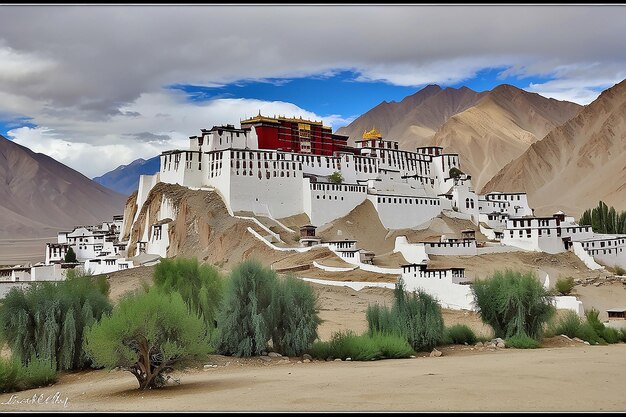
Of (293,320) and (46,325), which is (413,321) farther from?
(46,325)

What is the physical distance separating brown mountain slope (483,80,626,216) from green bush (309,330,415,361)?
10681 cm

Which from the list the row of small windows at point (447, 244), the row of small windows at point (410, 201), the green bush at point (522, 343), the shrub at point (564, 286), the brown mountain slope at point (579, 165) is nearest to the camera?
the green bush at point (522, 343)

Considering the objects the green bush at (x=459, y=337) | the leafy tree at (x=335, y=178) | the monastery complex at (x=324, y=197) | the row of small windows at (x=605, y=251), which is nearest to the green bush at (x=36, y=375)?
the green bush at (x=459, y=337)

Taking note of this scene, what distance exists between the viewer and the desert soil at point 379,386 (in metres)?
19.3

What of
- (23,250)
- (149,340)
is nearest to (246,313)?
(149,340)

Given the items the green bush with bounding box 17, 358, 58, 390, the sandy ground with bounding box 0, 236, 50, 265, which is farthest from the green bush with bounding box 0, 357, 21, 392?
the sandy ground with bounding box 0, 236, 50, 265

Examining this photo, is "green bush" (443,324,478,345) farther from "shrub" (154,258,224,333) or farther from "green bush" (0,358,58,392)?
"green bush" (0,358,58,392)

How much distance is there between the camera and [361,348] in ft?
103

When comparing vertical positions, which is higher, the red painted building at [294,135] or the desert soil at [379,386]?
the red painted building at [294,135]

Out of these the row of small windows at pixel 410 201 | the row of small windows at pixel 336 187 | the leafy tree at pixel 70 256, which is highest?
the row of small windows at pixel 336 187

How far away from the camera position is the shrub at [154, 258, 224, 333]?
108ft

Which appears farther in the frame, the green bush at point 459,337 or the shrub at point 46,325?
the green bush at point 459,337

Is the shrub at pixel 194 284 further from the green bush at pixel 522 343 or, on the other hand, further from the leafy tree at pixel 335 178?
the leafy tree at pixel 335 178

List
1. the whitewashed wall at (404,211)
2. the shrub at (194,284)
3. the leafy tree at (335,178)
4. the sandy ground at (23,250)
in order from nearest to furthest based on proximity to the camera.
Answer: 1. the shrub at (194,284)
2. the whitewashed wall at (404,211)
3. the leafy tree at (335,178)
4. the sandy ground at (23,250)
